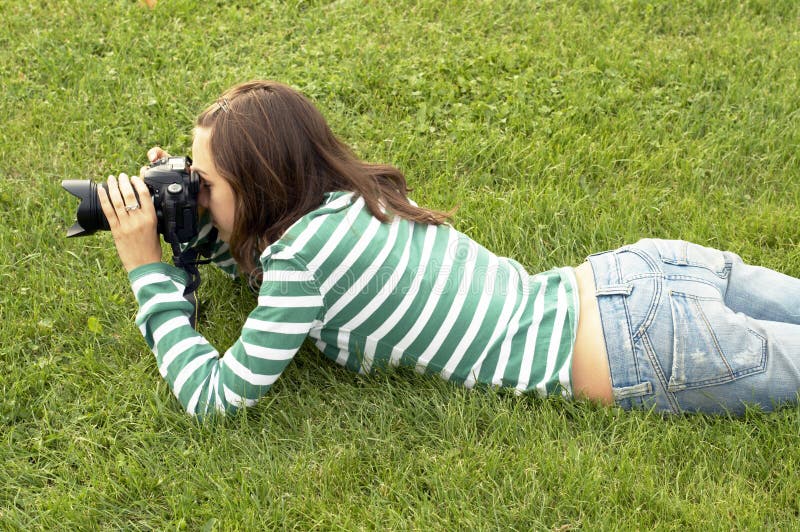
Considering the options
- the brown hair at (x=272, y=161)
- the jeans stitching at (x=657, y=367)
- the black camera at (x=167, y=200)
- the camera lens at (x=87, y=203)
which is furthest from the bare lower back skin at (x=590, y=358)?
the camera lens at (x=87, y=203)

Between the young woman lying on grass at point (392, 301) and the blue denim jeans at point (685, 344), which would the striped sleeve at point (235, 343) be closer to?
the young woman lying on grass at point (392, 301)

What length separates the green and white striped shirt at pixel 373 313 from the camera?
2.31 m

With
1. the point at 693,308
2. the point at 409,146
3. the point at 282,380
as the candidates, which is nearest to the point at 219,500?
the point at 282,380

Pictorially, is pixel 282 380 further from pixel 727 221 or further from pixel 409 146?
pixel 727 221

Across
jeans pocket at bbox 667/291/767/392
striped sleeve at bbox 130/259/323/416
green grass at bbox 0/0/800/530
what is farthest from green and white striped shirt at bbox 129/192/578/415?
jeans pocket at bbox 667/291/767/392

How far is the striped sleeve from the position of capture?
2.29m

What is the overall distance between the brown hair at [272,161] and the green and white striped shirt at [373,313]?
0.25 feet

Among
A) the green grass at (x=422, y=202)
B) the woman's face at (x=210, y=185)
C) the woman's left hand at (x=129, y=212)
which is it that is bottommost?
the green grass at (x=422, y=202)

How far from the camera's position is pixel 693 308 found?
2.42 m

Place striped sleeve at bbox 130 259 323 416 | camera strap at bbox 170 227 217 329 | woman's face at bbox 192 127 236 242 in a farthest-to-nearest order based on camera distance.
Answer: camera strap at bbox 170 227 217 329
woman's face at bbox 192 127 236 242
striped sleeve at bbox 130 259 323 416

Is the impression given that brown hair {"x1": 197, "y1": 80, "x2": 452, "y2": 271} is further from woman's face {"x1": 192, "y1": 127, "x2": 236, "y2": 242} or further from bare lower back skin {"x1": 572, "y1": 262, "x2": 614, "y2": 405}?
bare lower back skin {"x1": 572, "y1": 262, "x2": 614, "y2": 405}

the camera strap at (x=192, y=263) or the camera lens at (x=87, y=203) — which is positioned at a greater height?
the camera lens at (x=87, y=203)

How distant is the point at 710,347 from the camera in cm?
237

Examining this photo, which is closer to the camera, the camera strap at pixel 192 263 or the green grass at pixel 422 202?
the green grass at pixel 422 202
